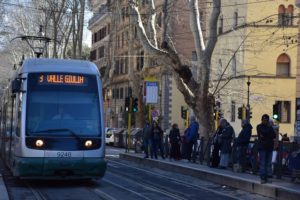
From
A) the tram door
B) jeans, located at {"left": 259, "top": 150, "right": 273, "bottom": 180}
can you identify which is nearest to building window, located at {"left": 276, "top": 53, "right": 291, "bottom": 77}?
the tram door

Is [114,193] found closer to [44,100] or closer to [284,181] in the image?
[44,100]

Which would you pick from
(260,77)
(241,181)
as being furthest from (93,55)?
(241,181)

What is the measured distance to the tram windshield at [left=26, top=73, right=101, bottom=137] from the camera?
15.8 meters

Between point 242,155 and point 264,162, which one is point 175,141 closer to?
point 242,155

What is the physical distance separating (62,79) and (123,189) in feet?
10.4

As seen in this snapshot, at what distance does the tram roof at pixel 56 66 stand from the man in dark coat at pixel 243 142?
15.5 feet

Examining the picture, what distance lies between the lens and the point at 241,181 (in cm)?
1680

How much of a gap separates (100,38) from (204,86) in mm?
59789

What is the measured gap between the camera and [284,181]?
1656 centimetres

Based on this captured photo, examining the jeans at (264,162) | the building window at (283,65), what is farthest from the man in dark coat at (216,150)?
the building window at (283,65)

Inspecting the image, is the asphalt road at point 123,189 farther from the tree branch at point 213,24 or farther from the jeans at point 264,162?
the tree branch at point 213,24

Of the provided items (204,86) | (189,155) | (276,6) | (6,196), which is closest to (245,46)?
(276,6)

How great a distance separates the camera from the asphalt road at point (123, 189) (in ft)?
48.6

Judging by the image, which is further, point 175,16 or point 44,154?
point 175,16
